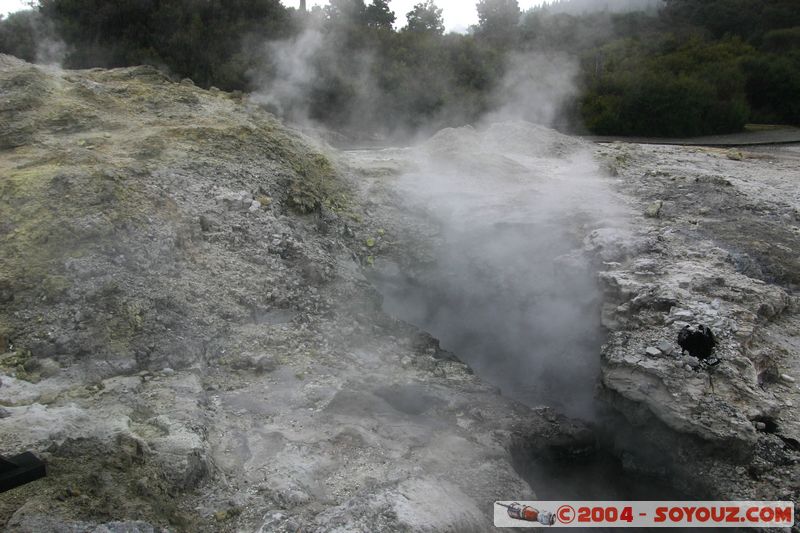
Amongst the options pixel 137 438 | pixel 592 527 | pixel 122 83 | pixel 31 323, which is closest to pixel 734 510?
pixel 592 527

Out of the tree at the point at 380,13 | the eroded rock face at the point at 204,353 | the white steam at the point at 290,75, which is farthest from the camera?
the tree at the point at 380,13

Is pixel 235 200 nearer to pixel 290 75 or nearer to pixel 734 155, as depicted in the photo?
pixel 734 155

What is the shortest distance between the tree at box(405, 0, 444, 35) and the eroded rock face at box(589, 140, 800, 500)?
44.4 ft

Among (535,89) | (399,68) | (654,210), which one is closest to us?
(654,210)

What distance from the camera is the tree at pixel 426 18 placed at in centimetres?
1791

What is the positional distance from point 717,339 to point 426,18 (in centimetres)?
1666

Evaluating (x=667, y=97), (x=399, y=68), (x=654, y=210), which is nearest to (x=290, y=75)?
(x=399, y=68)

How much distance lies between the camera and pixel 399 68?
13.2 metres

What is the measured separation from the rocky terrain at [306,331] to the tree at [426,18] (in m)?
12.8

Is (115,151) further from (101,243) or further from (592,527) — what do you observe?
(592,527)

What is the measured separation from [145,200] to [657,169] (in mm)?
5997

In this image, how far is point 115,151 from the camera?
5.07 meters

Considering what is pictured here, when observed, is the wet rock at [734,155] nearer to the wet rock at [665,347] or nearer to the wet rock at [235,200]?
the wet rock at [665,347]

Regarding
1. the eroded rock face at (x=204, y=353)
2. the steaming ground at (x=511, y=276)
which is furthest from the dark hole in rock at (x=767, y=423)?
the steaming ground at (x=511, y=276)
